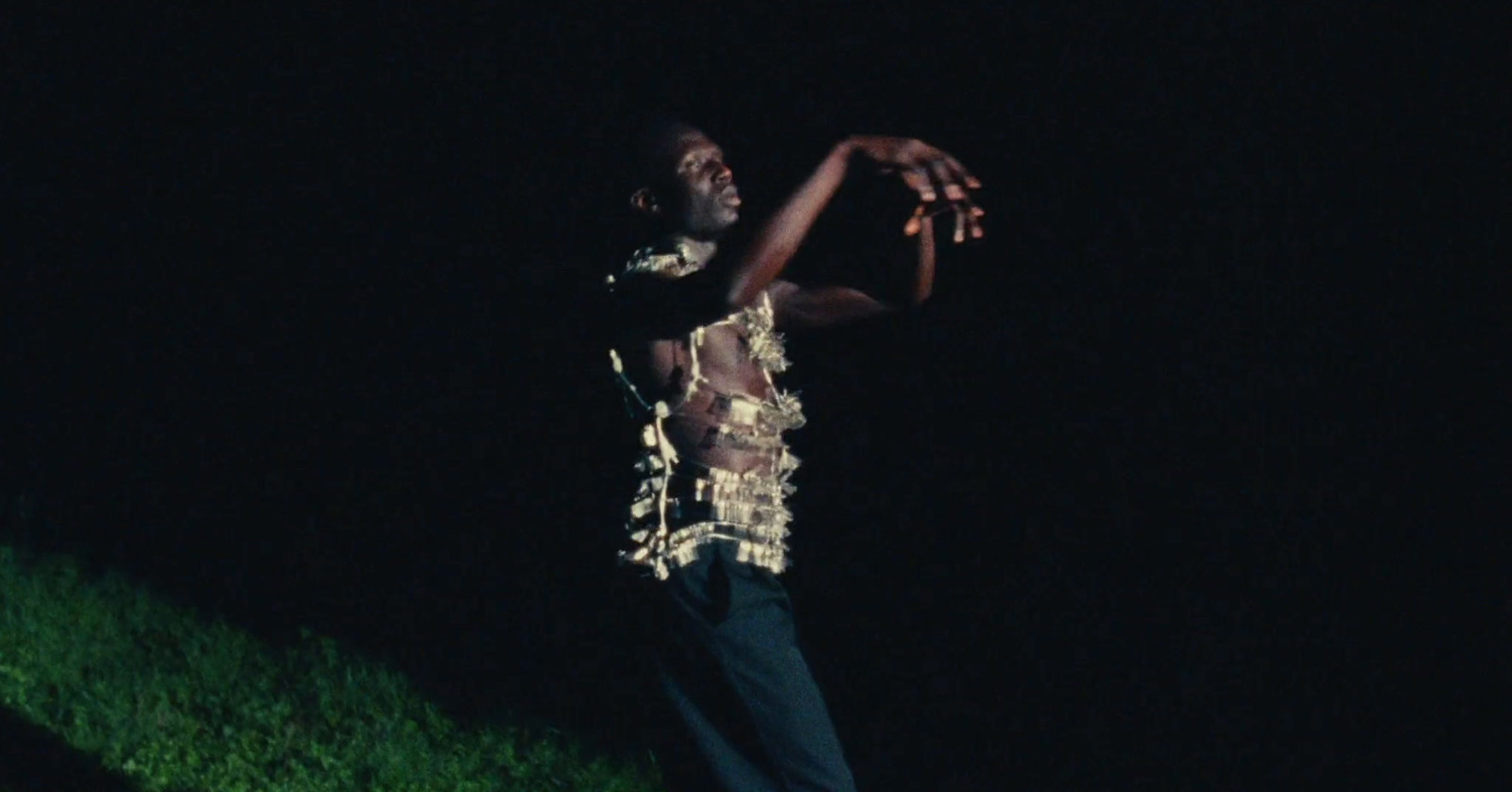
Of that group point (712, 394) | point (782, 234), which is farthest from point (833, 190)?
point (712, 394)

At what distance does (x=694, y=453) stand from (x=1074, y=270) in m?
1.49

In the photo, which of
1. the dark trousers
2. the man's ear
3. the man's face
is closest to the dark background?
the man's ear

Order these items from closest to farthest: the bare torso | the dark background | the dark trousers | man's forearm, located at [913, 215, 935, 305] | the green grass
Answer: the dark trousers
the bare torso
man's forearm, located at [913, 215, 935, 305]
the dark background
the green grass

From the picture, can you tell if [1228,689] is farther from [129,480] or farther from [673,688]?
[129,480]

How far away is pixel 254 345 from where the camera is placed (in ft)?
20.9

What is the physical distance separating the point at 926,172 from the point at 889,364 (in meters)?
1.77

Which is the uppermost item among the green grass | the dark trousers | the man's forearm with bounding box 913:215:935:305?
the man's forearm with bounding box 913:215:935:305

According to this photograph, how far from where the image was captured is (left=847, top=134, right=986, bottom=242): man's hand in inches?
122

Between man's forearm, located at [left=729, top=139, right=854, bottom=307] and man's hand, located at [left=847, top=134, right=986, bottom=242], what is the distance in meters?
0.09

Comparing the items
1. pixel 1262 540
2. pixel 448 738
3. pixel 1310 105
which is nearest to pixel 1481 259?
pixel 1310 105

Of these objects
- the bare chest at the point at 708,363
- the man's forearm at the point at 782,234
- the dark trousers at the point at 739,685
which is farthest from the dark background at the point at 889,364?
the dark trousers at the point at 739,685

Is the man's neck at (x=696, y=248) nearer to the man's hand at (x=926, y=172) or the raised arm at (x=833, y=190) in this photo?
the raised arm at (x=833, y=190)

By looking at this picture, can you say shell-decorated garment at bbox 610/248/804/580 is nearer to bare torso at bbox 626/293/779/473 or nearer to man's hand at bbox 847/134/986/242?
bare torso at bbox 626/293/779/473

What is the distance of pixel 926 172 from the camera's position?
3135 mm
